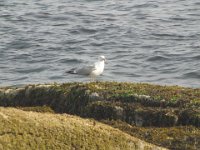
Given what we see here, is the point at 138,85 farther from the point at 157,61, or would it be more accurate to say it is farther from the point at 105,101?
the point at 157,61

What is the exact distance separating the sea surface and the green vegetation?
10624 millimetres

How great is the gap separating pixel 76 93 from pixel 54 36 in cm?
1955

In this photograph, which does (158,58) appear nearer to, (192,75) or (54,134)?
(192,75)

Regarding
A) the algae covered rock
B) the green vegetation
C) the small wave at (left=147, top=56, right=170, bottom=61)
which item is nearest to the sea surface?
the small wave at (left=147, top=56, right=170, bottom=61)

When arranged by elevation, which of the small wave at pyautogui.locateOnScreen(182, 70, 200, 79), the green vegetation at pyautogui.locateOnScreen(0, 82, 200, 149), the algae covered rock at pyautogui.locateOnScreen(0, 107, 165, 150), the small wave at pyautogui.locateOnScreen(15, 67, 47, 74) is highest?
the algae covered rock at pyautogui.locateOnScreen(0, 107, 165, 150)

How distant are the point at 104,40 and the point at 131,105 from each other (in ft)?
62.8

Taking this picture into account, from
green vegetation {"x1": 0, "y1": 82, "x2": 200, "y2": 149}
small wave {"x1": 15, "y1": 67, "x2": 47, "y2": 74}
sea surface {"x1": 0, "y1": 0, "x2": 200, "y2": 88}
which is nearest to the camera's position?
green vegetation {"x1": 0, "y1": 82, "x2": 200, "y2": 149}

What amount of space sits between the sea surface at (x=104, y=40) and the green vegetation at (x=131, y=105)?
34.9 ft

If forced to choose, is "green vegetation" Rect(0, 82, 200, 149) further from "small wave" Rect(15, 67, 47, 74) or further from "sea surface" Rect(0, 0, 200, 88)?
"small wave" Rect(15, 67, 47, 74)

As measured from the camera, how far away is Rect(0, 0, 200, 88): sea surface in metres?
24.6

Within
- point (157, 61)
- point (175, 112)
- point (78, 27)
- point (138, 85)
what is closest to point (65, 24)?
point (78, 27)

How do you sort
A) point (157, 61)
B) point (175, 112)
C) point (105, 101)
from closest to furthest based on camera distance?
point (175, 112) < point (105, 101) < point (157, 61)

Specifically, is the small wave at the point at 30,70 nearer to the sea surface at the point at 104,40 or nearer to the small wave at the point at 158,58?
the sea surface at the point at 104,40

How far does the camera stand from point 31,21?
3441 cm
